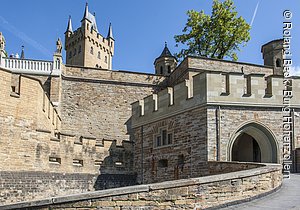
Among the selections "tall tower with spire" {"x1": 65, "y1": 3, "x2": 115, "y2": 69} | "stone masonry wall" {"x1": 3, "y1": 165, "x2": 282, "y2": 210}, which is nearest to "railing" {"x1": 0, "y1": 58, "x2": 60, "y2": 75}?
"stone masonry wall" {"x1": 3, "y1": 165, "x2": 282, "y2": 210}

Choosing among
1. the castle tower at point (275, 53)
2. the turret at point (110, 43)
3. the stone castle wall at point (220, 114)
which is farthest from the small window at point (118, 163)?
the turret at point (110, 43)

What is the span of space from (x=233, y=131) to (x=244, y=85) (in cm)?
174

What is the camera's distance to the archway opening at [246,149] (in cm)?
1508

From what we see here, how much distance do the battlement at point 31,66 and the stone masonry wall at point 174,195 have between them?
18.3 m

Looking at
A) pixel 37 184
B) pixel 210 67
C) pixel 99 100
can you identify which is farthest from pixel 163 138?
pixel 99 100

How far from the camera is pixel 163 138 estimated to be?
1550cm

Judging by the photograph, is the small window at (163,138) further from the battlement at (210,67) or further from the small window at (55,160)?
the battlement at (210,67)

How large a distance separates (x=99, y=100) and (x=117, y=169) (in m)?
8.18

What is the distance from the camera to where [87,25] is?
60688 millimetres

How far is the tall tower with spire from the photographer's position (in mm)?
59300

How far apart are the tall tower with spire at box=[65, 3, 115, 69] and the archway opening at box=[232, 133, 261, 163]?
45.8 metres

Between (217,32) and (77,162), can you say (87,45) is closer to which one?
(217,32)

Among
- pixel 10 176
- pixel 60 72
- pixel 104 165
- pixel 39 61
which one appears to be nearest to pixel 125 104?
pixel 60 72

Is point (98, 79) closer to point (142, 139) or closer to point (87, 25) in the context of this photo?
point (142, 139)
